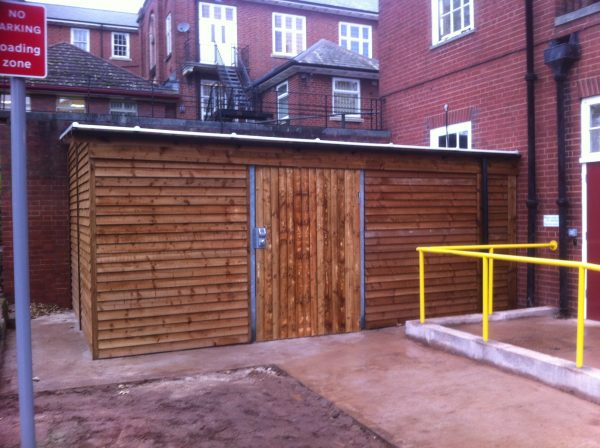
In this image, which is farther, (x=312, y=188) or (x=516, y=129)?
(x=516, y=129)

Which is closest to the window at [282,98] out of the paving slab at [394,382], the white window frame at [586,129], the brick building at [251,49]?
the brick building at [251,49]

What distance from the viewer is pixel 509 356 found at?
236 inches

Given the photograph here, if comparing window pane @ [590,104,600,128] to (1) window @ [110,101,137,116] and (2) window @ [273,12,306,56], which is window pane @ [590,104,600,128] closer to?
(1) window @ [110,101,137,116]

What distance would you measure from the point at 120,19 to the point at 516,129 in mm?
29718

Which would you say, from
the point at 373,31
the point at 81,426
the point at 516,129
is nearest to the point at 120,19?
the point at 373,31

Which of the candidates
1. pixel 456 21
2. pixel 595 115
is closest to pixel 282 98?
pixel 456 21

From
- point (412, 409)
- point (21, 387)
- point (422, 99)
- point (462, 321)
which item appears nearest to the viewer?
point (21, 387)

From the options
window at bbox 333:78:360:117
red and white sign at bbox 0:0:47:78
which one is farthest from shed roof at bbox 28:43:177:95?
red and white sign at bbox 0:0:47:78

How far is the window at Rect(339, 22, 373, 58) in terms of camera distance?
29.4 m

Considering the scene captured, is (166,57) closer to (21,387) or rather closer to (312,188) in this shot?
(312,188)

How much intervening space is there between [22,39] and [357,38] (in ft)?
92.8

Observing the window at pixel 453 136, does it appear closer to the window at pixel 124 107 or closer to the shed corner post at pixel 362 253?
the shed corner post at pixel 362 253

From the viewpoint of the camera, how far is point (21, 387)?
3.40 m

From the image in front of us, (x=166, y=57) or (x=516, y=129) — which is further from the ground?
(x=166, y=57)
